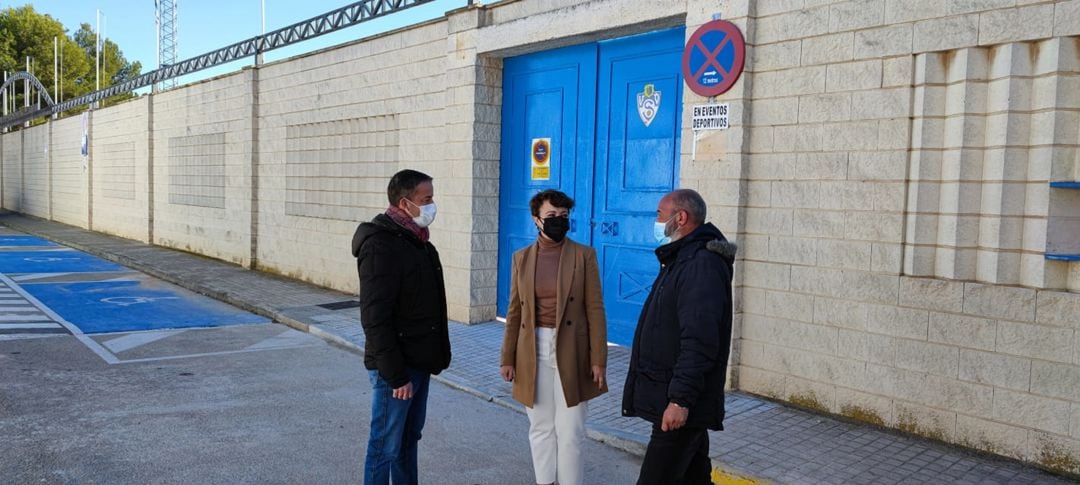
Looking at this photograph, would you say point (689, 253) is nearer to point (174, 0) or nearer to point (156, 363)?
point (156, 363)

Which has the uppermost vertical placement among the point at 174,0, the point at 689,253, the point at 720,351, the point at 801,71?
the point at 174,0

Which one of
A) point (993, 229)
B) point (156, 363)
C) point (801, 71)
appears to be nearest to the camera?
point (993, 229)

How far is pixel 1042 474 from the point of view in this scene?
4969 mm

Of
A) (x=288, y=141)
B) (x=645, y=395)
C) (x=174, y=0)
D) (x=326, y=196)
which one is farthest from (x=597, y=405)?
(x=174, y=0)

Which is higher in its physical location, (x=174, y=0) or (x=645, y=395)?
(x=174, y=0)

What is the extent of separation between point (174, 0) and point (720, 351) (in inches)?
1399

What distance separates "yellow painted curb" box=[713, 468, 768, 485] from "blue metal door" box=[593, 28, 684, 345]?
3.22 metres

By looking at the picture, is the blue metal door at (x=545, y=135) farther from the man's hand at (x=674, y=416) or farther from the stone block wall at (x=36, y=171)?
the stone block wall at (x=36, y=171)

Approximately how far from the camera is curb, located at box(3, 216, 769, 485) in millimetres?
4949

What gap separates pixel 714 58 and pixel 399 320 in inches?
163

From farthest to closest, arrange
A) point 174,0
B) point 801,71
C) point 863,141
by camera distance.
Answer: point 174,0 → point 801,71 → point 863,141

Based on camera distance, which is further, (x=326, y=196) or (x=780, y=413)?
(x=326, y=196)

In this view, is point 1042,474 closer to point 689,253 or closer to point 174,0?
point 689,253

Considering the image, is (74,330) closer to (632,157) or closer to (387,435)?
(632,157)
